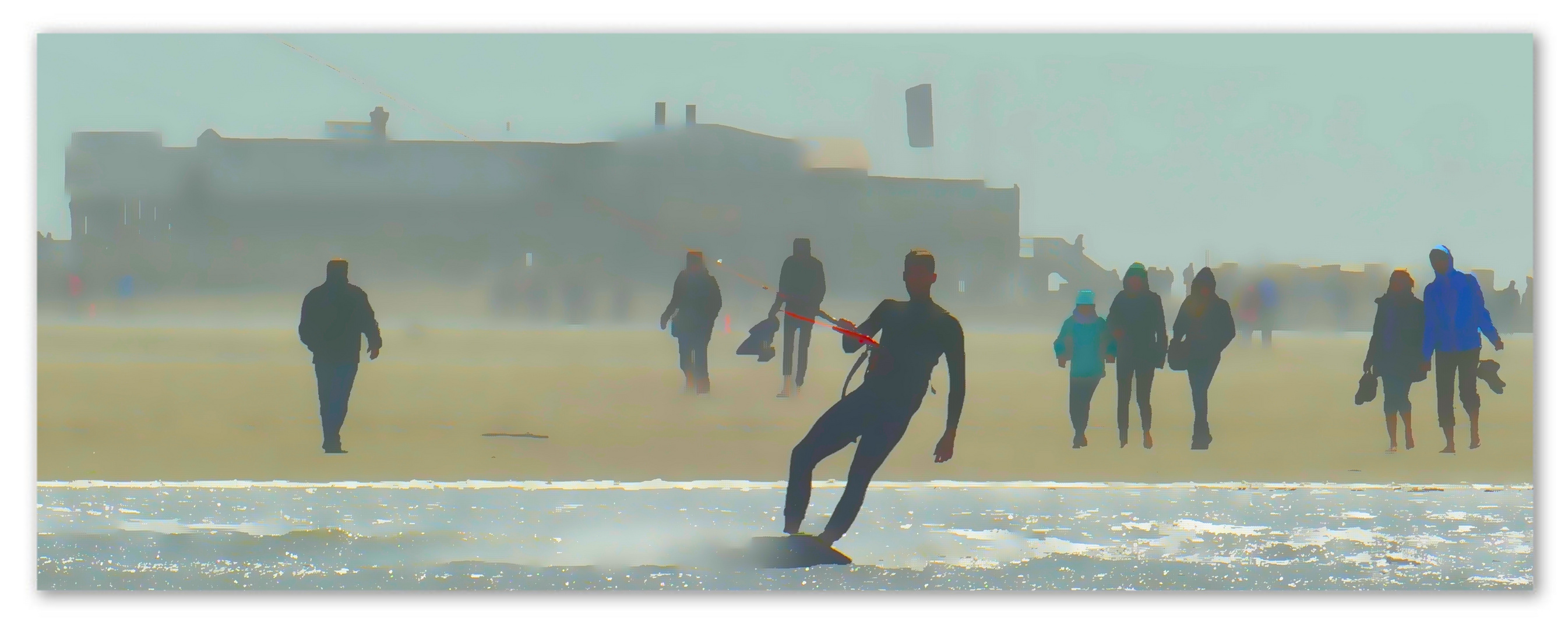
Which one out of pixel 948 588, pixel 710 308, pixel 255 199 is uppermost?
pixel 255 199

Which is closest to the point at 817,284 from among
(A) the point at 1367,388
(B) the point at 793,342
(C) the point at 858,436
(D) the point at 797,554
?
(B) the point at 793,342

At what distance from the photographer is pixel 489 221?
1951 inches

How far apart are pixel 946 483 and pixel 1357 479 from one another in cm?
286

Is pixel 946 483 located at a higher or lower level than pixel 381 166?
lower

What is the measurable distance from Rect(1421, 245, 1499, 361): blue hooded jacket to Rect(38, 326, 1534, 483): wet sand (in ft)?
2.87

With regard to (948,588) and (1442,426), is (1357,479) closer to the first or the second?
(1442,426)

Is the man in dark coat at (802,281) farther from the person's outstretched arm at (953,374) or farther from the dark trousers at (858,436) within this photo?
the person's outstretched arm at (953,374)

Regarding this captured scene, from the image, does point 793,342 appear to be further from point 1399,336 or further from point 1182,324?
point 1399,336

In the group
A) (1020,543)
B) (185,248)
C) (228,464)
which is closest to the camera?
(1020,543)

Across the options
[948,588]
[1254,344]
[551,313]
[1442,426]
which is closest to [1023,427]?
[1442,426]

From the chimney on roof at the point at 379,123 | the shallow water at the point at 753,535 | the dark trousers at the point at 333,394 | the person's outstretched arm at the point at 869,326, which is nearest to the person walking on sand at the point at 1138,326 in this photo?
the shallow water at the point at 753,535

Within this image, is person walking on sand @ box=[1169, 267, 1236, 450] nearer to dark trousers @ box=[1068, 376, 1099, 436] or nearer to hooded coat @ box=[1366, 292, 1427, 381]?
dark trousers @ box=[1068, 376, 1099, 436]

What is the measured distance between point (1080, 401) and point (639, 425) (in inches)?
150

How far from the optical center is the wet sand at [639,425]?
10695mm
